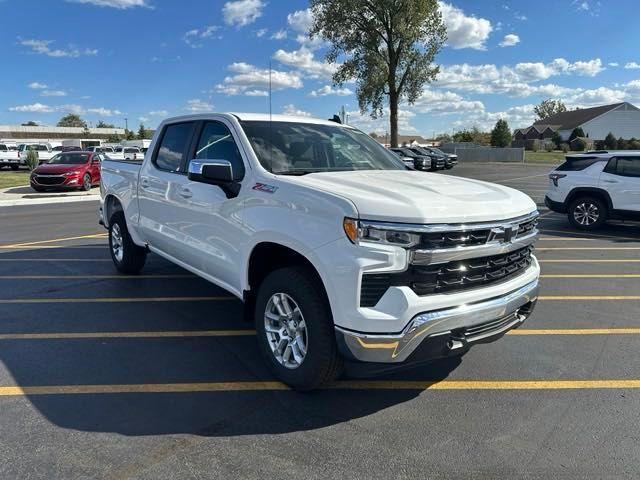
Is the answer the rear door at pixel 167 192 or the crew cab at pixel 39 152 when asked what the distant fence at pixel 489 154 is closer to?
the crew cab at pixel 39 152

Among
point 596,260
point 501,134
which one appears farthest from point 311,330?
point 501,134

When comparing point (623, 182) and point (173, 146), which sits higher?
point (173, 146)

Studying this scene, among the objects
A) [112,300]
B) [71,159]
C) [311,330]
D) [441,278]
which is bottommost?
[112,300]

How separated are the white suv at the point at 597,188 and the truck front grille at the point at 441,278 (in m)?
8.62

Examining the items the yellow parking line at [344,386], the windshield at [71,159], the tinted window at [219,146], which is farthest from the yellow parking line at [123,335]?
the windshield at [71,159]

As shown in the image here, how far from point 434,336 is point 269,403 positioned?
4.01 feet

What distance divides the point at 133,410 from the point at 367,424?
152cm

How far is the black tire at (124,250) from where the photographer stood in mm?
6562

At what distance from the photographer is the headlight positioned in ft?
9.85

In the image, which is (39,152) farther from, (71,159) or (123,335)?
(123,335)

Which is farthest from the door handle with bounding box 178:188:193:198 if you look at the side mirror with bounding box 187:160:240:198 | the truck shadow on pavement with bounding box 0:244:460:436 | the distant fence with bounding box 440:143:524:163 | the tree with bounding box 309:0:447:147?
the distant fence with bounding box 440:143:524:163

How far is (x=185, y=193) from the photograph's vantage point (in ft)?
15.7

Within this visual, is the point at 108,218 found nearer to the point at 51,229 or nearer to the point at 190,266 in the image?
the point at 190,266

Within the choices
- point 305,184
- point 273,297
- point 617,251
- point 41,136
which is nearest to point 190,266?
point 273,297
